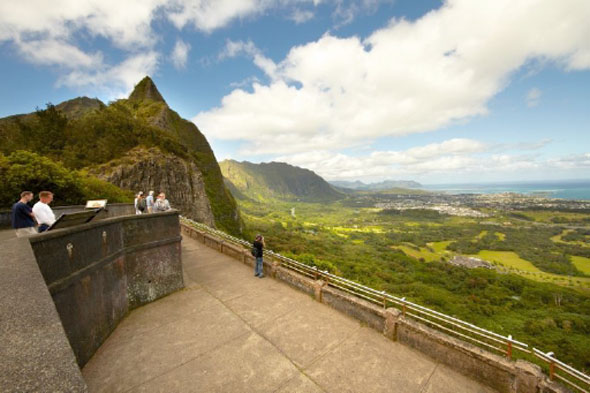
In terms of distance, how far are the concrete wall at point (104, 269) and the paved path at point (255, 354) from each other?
0.50m

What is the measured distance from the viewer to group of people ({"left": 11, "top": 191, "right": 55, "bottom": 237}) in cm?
575

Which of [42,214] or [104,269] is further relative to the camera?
[104,269]

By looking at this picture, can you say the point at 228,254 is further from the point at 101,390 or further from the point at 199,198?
the point at 199,198

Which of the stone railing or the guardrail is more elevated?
the stone railing

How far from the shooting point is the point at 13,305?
246 cm

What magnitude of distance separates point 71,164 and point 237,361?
138 ft

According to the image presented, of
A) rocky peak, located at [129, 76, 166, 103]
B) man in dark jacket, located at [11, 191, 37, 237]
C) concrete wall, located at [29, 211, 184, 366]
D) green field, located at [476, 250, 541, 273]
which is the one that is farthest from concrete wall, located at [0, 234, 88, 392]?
green field, located at [476, 250, 541, 273]

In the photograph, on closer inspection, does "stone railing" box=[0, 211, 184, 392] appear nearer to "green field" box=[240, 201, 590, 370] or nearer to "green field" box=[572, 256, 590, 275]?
"green field" box=[240, 201, 590, 370]

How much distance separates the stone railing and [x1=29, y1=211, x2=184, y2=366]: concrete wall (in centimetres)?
2

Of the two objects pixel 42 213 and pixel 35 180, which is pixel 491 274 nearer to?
pixel 42 213

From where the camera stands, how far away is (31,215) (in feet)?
19.3

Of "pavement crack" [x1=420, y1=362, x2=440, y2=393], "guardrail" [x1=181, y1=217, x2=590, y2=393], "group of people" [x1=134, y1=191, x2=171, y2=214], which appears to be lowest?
"pavement crack" [x1=420, y1=362, x2=440, y2=393]

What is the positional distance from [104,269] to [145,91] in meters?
93.3

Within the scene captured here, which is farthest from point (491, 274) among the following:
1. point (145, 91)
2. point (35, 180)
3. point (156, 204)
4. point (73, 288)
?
point (145, 91)
